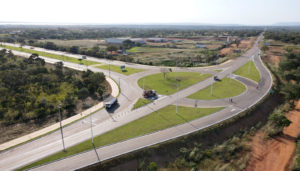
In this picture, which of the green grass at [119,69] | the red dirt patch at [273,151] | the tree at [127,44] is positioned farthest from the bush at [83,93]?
the tree at [127,44]

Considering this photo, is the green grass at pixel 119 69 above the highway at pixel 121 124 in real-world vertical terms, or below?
above

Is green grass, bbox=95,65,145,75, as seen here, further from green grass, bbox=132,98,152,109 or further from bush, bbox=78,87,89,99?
green grass, bbox=132,98,152,109

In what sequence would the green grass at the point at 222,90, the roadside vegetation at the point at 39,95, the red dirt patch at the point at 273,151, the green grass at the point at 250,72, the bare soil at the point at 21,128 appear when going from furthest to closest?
1. the green grass at the point at 250,72
2. the green grass at the point at 222,90
3. the roadside vegetation at the point at 39,95
4. the bare soil at the point at 21,128
5. the red dirt patch at the point at 273,151

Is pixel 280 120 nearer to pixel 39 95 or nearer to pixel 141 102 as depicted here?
pixel 141 102

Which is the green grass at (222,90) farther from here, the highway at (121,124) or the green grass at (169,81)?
the green grass at (169,81)

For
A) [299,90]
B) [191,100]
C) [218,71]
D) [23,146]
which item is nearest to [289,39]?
[218,71]

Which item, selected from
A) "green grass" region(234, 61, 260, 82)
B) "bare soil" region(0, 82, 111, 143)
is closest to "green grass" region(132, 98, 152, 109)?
"bare soil" region(0, 82, 111, 143)

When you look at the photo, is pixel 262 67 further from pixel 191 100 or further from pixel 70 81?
pixel 70 81
